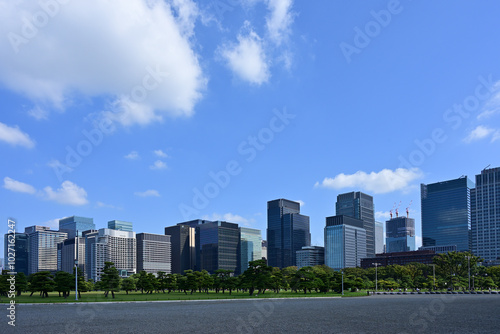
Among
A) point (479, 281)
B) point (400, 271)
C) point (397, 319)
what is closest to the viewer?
point (397, 319)

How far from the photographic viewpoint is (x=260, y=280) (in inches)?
3406

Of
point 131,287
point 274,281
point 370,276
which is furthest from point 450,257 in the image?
point 131,287

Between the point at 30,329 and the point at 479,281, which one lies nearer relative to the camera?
the point at 30,329

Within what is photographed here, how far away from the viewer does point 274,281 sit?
291ft

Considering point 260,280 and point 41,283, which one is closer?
point 41,283

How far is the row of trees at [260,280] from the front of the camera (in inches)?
3115

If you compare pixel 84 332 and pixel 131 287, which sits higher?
pixel 84 332

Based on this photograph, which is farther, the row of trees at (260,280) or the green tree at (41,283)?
the row of trees at (260,280)

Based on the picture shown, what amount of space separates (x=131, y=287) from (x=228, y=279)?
19583 millimetres

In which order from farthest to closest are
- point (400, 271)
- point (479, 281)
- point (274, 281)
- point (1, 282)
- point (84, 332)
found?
point (400, 271) < point (479, 281) < point (274, 281) < point (1, 282) < point (84, 332)

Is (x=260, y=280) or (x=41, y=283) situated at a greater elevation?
(x=41, y=283)

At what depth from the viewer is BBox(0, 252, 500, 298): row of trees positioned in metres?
79.1

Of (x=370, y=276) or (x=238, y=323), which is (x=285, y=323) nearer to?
(x=238, y=323)

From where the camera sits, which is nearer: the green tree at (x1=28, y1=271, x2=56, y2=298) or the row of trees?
the green tree at (x1=28, y1=271, x2=56, y2=298)
